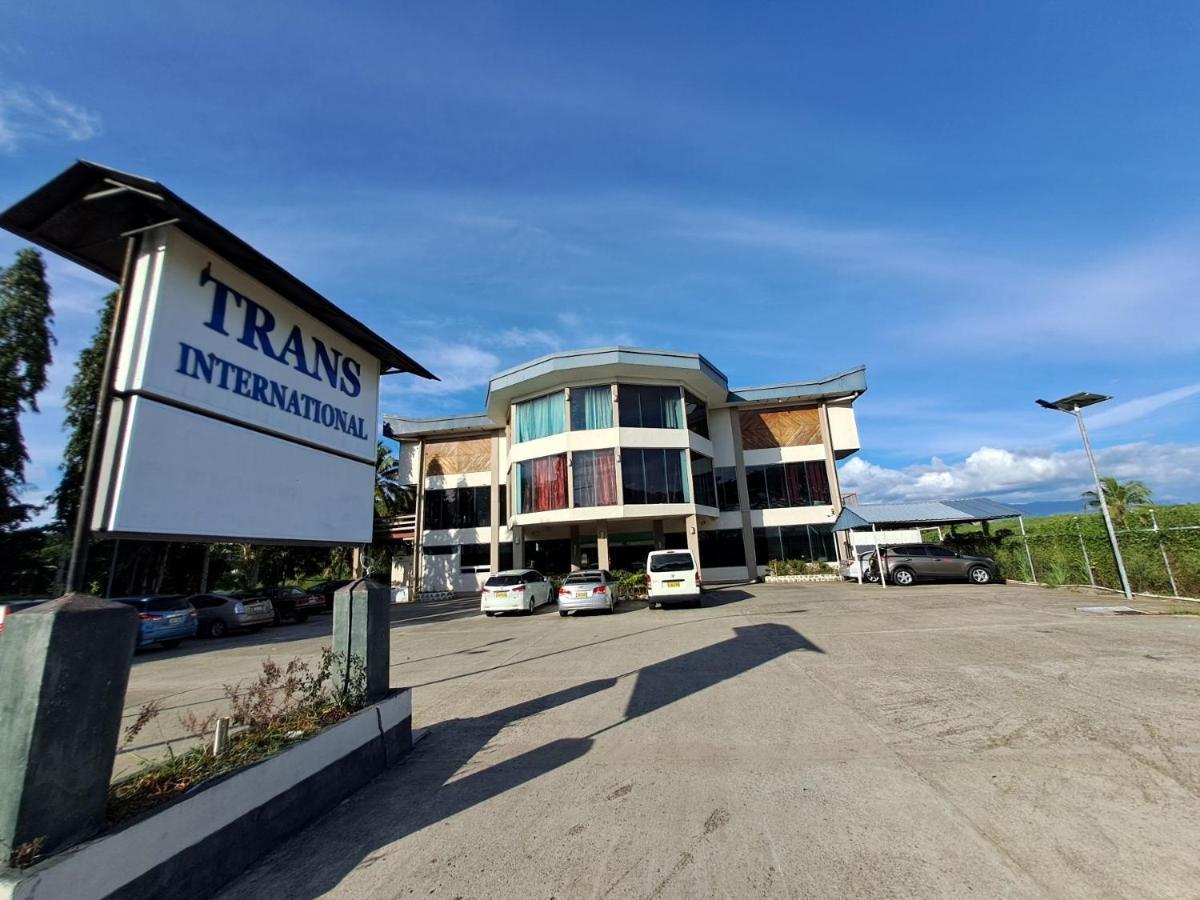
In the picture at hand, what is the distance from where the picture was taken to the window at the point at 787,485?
2705 centimetres

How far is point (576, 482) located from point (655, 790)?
1879 cm

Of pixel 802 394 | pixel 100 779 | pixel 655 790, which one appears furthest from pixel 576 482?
pixel 100 779

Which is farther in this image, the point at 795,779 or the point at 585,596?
the point at 585,596

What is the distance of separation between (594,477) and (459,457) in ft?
38.3

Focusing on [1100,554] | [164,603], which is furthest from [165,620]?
[1100,554]

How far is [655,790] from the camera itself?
4.08 meters

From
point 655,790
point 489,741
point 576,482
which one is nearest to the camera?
point 655,790

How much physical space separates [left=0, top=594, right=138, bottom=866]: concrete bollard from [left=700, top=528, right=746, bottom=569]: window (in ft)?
84.9

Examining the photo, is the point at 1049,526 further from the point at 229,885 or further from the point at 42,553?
the point at 42,553

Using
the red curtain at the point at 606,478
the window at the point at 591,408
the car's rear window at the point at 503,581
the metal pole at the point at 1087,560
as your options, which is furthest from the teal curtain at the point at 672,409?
the metal pole at the point at 1087,560

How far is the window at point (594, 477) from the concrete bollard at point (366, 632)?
55.9 ft


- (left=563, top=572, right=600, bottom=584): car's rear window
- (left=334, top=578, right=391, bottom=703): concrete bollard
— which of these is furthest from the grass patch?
(left=563, top=572, right=600, bottom=584): car's rear window

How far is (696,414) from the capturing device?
27.3m

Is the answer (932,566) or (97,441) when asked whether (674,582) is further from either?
(97,441)
